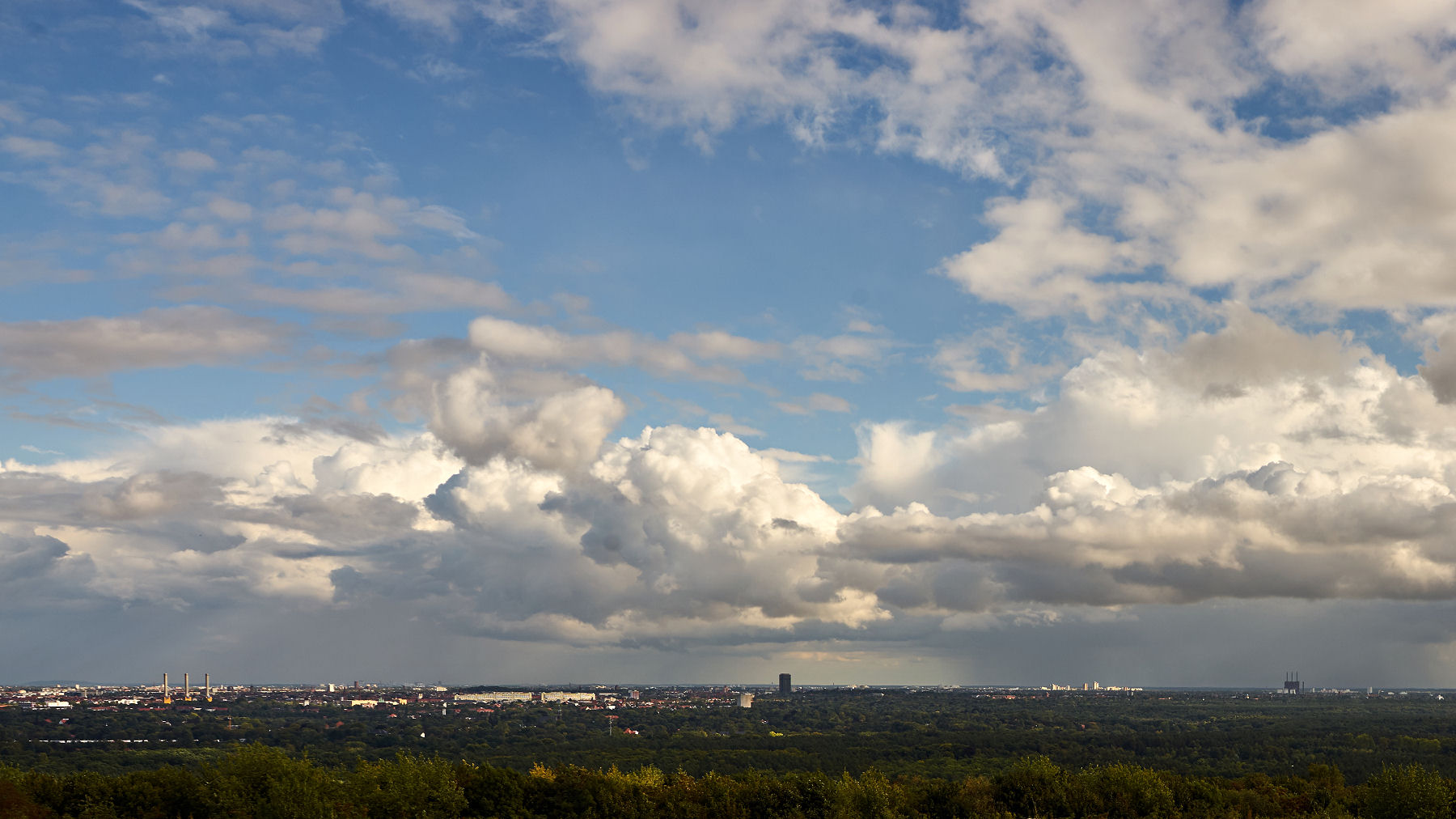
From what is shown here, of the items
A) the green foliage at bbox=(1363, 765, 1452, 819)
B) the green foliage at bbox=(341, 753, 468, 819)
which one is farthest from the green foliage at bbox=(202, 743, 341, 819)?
the green foliage at bbox=(1363, 765, 1452, 819)

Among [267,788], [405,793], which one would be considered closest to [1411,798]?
[405,793]

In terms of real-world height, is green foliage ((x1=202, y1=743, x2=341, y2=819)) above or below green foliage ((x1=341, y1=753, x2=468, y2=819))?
above

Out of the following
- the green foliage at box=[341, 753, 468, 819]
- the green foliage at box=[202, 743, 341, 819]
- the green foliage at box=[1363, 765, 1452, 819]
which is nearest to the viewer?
the green foliage at box=[202, 743, 341, 819]

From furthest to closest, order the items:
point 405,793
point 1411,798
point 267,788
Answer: point 1411,798 → point 405,793 → point 267,788

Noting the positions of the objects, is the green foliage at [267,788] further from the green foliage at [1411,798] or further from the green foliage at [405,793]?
the green foliage at [1411,798]

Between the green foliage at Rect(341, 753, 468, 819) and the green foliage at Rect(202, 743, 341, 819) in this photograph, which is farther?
the green foliage at Rect(341, 753, 468, 819)

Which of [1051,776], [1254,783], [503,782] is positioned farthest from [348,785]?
[1254,783]

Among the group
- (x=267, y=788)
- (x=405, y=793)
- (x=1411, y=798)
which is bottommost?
→ (x=1411, y=798)

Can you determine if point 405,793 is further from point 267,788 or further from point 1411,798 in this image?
point 1411,798

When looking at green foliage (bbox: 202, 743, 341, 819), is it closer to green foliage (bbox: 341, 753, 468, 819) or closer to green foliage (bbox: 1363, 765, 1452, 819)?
green foliage (bbox: 341, 753, 468, 819)

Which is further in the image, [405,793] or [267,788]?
[405,793]

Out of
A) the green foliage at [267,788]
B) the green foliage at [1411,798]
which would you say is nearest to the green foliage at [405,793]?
the green foliage at [267,788]
